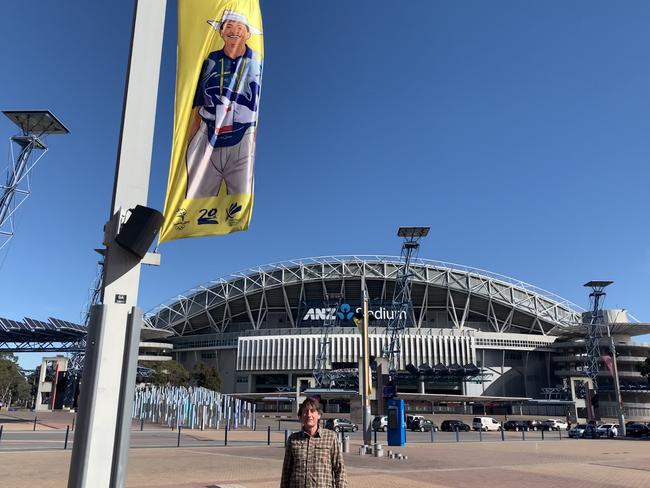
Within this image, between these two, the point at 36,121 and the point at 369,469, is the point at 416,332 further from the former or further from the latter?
the point at 369,469

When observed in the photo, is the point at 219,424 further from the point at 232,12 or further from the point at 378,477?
the point at 232,12

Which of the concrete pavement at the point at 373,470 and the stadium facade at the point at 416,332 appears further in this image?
the stadium facade at the point at 416,332

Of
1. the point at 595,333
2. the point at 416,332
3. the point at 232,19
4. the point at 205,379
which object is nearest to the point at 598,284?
the point at 595,333

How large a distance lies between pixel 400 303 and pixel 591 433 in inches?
2024

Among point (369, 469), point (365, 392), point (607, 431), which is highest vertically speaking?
point (365, 392)

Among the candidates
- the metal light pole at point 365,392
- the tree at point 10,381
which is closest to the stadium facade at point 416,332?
the tree at point 10,381

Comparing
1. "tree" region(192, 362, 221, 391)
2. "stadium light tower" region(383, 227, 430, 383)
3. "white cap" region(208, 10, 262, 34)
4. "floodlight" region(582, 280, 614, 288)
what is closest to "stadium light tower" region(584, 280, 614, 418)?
"floodlight" region(582, 280, 614, 288)

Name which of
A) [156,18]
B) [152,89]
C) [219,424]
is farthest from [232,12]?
[219,424]

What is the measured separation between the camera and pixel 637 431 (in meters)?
45.1

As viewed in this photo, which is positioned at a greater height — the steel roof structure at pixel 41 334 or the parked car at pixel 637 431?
the steel roof structure at pixel 41 334

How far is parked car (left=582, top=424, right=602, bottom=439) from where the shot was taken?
149 ft

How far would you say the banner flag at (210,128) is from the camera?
20.6 ft

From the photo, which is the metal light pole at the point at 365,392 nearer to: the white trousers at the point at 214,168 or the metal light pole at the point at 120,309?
the white trousers at the point at 214,168

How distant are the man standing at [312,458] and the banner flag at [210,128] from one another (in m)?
2.48
